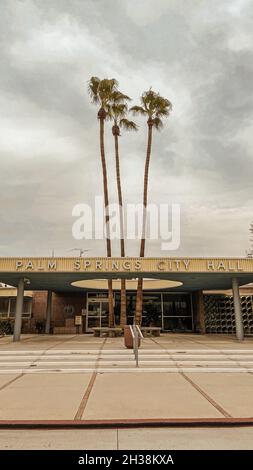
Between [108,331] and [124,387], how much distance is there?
1717 centimetres

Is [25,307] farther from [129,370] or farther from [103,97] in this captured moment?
[129,370]

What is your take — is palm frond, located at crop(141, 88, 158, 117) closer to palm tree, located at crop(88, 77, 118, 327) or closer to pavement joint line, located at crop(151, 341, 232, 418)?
palm tree, located at crop(88, 77, 118, 327)

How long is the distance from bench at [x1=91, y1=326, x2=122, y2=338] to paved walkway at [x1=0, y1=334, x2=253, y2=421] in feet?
35.8

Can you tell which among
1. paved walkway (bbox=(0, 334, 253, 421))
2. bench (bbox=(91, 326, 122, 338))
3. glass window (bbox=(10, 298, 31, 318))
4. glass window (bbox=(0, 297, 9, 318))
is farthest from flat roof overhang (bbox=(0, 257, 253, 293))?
glass window (bbox=(0, 297, 9, 318))

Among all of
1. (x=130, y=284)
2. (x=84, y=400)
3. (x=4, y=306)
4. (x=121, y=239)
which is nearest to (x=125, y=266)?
(x=121, y=239)

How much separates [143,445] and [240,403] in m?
2.61

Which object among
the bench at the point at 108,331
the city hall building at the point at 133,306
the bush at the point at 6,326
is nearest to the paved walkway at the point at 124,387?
the bench at the point at 108,331

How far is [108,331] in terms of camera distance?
79.5 feet

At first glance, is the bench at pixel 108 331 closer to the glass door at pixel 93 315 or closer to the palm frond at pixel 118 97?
the glass door at pixel 93 315

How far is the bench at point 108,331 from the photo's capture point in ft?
76.7

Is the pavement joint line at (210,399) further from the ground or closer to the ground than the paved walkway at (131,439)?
further from the ground

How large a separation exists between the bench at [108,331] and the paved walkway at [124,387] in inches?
430

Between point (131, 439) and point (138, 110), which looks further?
point (138, 110)
